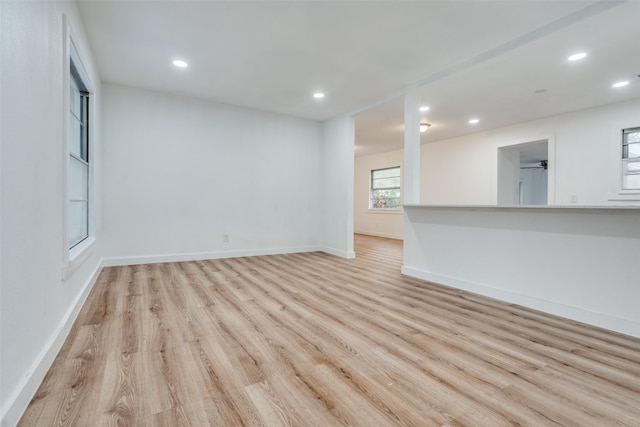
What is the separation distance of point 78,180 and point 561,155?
6.85 m

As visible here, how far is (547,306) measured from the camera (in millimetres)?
2641

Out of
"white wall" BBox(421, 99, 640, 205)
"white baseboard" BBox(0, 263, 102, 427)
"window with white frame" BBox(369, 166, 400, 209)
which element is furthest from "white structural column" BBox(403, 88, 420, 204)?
"window with white frame" BBox(369, 166, 400, 209)

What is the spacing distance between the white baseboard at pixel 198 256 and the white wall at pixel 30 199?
2.31 metres

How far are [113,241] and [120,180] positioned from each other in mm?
857

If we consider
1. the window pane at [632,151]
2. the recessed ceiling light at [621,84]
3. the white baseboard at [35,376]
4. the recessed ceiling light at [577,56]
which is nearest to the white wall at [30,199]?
the white baseboard at [35,376]

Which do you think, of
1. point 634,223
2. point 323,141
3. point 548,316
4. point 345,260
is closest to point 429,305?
point 548,316

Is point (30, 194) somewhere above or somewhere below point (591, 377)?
above

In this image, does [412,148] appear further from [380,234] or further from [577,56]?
[380,234]

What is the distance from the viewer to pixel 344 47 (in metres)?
2.99

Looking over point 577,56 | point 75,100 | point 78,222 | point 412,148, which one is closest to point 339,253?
point 412,148

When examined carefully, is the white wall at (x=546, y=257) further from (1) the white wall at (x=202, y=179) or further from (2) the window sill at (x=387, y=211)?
(2) the window sill at (x=387, y=211)

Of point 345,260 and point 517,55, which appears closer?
point 517,55

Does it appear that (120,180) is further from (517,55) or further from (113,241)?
(517,55)

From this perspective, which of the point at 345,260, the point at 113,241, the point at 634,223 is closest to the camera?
the point at 634,223
